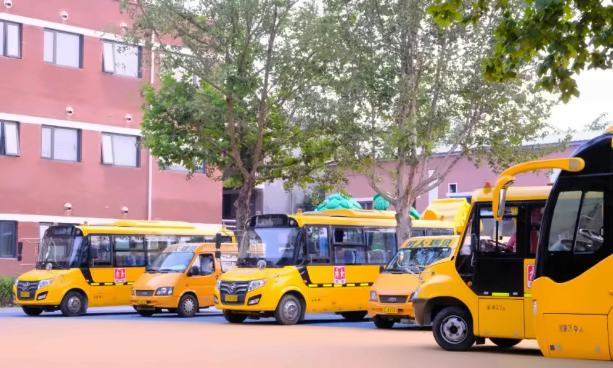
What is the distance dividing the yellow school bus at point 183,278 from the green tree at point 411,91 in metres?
4.84

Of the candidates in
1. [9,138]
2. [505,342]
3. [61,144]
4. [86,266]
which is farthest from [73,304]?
[505,342]

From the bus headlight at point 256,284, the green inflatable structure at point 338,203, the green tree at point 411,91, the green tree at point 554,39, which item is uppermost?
the green tree at point 411,91

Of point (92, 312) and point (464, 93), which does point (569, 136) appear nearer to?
point (464, 93)

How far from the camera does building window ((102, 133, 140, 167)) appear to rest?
4584cm

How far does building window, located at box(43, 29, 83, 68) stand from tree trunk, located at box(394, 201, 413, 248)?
57.8 feet

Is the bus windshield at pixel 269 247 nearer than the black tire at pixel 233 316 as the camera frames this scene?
Yes

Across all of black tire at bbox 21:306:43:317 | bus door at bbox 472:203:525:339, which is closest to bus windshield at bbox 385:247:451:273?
bus door at bbox 472:203:525:339

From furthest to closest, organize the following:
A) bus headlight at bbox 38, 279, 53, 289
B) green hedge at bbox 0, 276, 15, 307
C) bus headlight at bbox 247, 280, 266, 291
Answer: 1. green hedge at bbox 0, 276, 15, 307
2. bus headlight at bbox 38, 279, 53, 289
3. bus headlight at bbox 247, 280, 266, 291

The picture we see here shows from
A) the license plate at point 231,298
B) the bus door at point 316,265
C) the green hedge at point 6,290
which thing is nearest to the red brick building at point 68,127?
the green hedge at point 6,290

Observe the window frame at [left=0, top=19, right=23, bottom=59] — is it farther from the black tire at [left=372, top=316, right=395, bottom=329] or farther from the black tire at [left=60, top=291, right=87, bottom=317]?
the black tire at [left=372, top=316, right=395, bottom=329]

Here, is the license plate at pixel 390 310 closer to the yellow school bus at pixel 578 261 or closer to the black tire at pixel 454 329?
the black tire at pixel 454 329

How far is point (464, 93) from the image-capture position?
31250mm

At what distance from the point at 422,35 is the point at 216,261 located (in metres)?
8.36

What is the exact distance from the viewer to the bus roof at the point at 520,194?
63.1 feet
